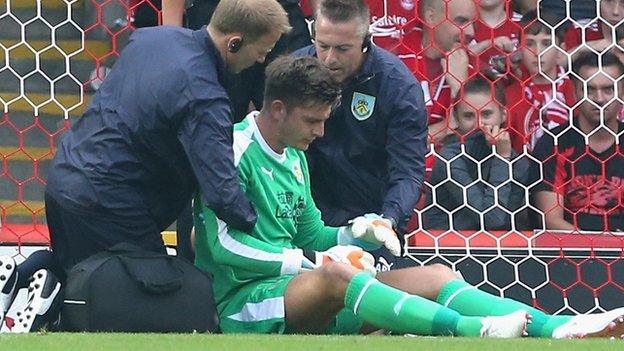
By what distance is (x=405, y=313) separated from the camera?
522 cm

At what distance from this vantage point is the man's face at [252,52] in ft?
18.4

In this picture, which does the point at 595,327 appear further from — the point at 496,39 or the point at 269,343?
the point at 496,39

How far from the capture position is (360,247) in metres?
5.80

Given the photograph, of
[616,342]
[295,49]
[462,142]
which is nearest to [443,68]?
[462,142]

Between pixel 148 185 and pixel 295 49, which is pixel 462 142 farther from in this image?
pixel 148 185

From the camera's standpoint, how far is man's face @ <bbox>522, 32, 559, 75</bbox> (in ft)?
25.9

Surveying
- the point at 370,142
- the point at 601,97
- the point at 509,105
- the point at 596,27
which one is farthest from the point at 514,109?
the point at 370,142

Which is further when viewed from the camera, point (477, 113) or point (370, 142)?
point (477, 113)

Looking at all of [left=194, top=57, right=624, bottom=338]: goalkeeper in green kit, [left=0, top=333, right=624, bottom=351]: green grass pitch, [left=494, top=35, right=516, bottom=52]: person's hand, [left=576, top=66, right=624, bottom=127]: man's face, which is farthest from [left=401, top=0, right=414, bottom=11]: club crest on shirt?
[left=0, top=333, right=624, bottom=351]: green grass pitch

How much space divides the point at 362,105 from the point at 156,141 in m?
1.17

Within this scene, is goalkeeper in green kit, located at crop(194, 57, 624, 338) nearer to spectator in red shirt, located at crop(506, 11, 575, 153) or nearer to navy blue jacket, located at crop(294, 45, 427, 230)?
navy blue jacket, located at crop(294, 45, 427, 230)

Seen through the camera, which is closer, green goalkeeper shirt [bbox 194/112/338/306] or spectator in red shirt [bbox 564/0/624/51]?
green goalkeeper shirt [bbox 194/112/338/306]

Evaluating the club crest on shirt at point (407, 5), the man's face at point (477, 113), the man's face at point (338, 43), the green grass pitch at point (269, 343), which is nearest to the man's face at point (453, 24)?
the club crest on shirt at point (407, 5)

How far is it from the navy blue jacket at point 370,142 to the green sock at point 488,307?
33.4 inches
